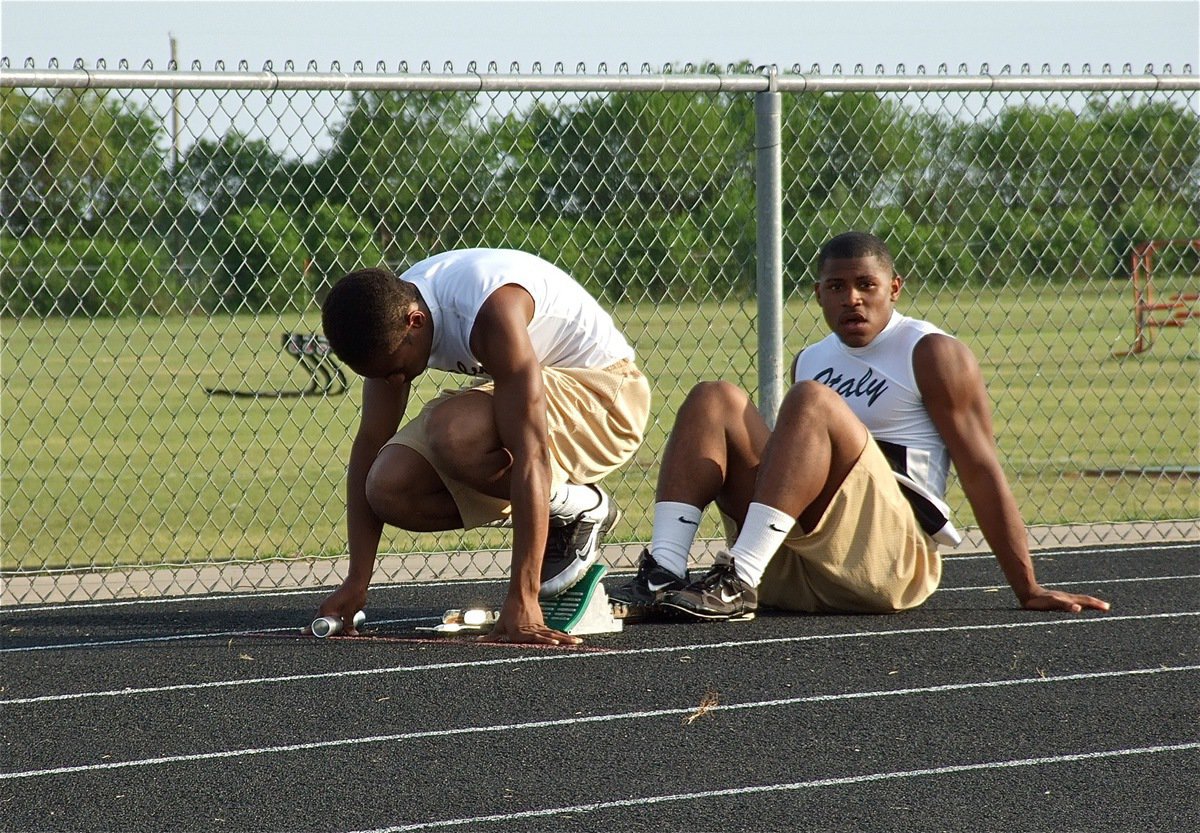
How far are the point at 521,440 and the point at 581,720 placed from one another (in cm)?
88

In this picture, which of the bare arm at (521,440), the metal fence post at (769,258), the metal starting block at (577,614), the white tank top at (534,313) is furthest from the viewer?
the metal fence post at (769,258)

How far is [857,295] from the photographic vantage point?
494 centimetres

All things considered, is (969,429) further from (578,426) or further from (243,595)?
(243,595)

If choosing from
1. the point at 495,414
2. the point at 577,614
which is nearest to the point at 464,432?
the point at 495,414

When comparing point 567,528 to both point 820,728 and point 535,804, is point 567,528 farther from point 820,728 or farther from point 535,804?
point 535,804

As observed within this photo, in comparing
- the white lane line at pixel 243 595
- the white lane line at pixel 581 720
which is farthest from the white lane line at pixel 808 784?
the white lane line at pixel 243 595

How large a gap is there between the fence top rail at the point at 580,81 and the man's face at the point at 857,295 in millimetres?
1208

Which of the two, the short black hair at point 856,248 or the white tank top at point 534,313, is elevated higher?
the short black hair at point 856,248

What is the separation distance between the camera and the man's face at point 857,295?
4938 mm

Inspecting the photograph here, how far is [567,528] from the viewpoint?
486 cm

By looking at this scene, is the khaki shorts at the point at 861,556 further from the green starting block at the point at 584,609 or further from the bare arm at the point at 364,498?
the bare arm at the point at 364,498

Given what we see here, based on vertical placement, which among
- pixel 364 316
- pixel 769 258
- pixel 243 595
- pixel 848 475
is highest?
pixel 769 258

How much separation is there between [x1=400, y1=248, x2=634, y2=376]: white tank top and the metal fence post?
36.5 inches

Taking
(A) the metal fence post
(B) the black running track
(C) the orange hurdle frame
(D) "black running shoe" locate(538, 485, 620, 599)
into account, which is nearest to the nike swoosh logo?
(D) "black running shoe" locate(538, 485, 620, 599)
